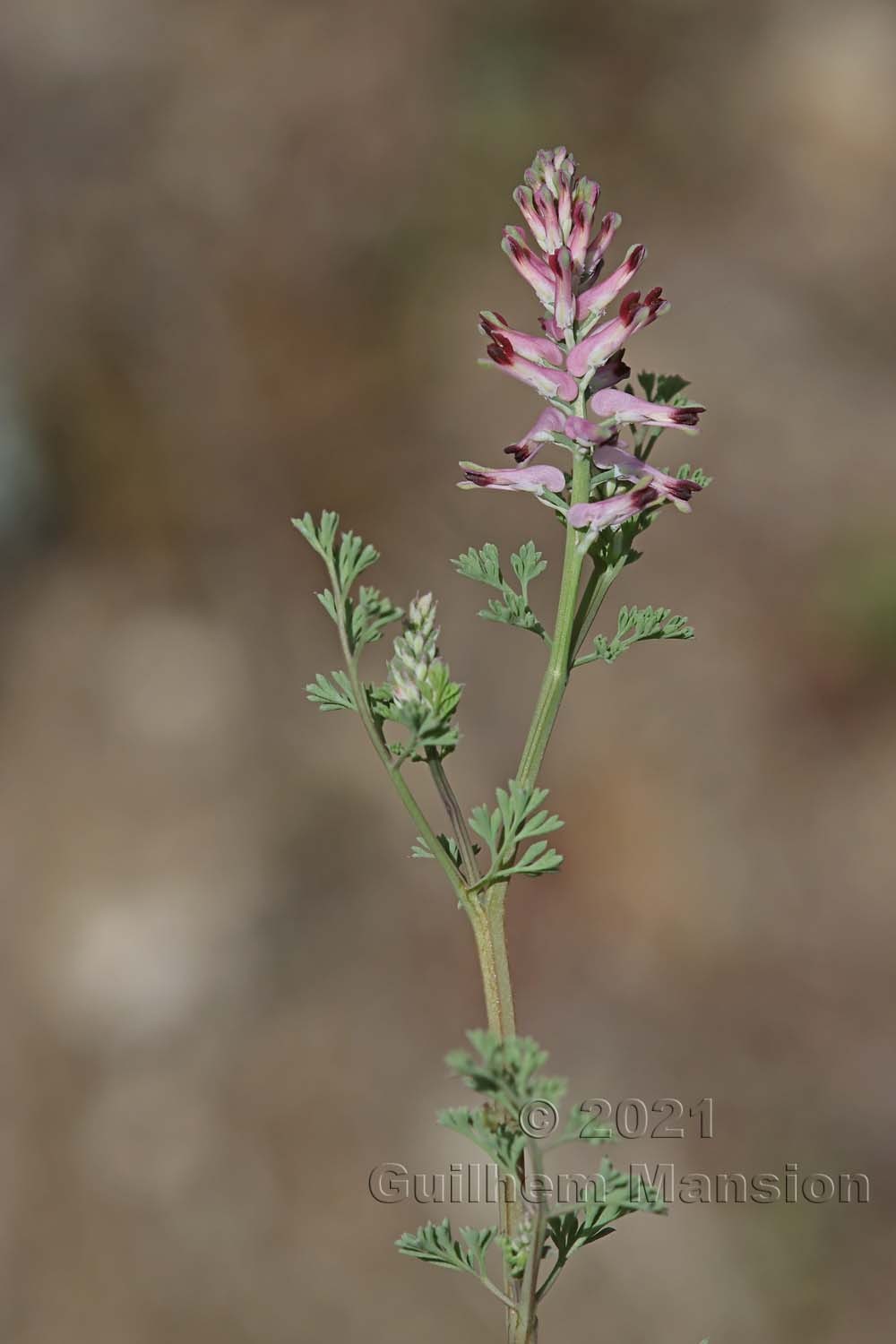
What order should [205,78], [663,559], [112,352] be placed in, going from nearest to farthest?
[663,559], [112,352], [205,78]

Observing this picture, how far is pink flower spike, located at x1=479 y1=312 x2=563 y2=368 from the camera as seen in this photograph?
164cm

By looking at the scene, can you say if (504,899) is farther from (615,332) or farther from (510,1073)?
(615,332)

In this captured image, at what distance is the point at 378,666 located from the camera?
7.96m

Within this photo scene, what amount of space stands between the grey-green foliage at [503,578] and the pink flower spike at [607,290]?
0.36 metres

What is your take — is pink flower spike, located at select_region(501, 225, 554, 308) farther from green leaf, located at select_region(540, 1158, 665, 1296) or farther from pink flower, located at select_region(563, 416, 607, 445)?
green leaf, located at select_region(540, 1158, 665, 1296)

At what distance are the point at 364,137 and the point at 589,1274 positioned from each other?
879cm

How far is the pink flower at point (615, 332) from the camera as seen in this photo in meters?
1.56

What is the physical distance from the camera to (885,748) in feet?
24.2

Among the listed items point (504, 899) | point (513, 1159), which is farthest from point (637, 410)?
point (513, 1159)

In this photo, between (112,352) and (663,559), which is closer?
(663,559)

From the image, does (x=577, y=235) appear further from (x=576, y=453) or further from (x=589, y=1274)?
(x=589, y=1274)

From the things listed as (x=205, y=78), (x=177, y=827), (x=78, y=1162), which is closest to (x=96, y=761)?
(x=177, y=827)

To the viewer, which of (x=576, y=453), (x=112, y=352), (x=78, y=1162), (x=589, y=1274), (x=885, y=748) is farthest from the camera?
(x=112, y=352)

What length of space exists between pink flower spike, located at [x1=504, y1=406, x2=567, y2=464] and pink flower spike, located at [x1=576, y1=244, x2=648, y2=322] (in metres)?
0.16
